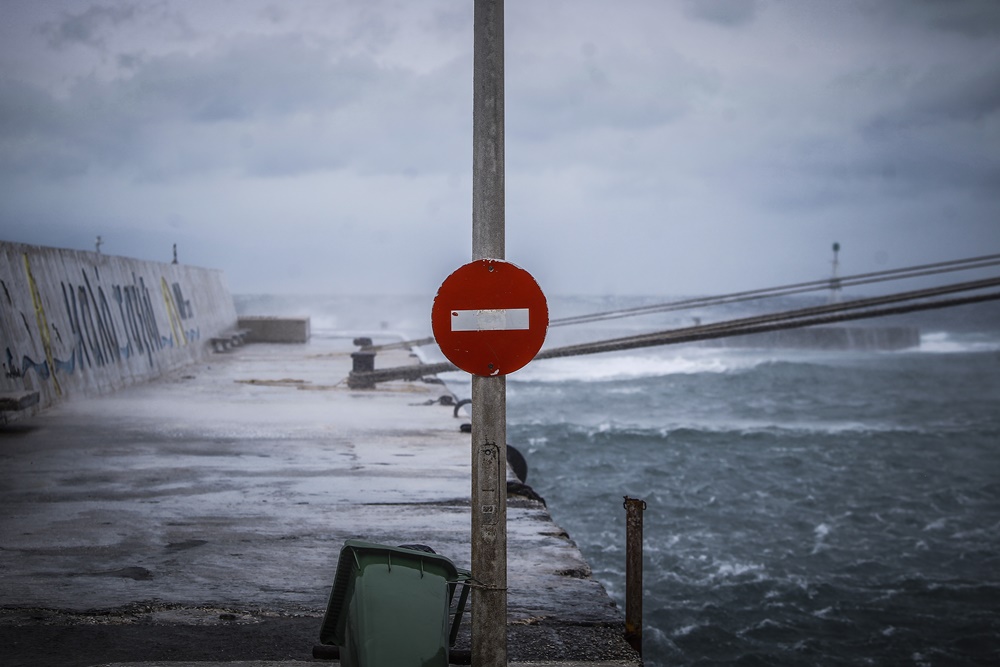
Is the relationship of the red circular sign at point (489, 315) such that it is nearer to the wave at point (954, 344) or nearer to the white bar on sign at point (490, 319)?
the white bar on sign at point (490, 319)

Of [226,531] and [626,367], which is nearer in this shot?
[226,531]

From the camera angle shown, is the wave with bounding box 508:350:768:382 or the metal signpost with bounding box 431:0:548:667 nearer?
the metal signpost with bounding box 431:0:548:667

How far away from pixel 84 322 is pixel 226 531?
9.50 m

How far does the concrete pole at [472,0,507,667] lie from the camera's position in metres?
3.78

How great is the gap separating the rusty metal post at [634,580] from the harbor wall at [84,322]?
9.64 metres

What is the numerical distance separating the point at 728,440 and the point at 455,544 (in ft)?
60.9

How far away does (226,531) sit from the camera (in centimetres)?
668

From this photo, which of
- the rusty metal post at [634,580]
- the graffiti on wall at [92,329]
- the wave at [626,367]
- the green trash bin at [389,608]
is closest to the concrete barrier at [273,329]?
the graffiti on wall at [92,329]

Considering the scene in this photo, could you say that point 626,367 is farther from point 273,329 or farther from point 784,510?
point 784,510

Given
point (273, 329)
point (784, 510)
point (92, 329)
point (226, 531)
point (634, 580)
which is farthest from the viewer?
point (273, 329)

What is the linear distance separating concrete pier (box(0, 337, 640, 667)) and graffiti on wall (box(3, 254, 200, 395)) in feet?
2.82

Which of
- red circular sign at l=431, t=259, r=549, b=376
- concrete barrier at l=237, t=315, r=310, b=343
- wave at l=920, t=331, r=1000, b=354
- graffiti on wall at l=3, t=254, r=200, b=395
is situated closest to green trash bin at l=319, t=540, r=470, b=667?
red circular sign at l=431, t=259, r=549, b=376

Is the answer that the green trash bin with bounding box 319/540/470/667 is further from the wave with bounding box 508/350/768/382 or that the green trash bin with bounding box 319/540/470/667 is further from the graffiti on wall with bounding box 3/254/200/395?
the wave with bounding box 508/350/768/382

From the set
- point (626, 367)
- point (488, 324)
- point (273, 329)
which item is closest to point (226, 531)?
point (488, 324)
